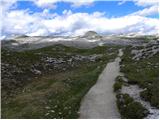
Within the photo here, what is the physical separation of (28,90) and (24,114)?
41.3 feet

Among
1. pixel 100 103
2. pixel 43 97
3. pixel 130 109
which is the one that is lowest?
pixel 43 97

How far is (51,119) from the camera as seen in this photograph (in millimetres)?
24359

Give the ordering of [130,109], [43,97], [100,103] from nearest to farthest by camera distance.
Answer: [130,109] → [100,103] → [43,97]

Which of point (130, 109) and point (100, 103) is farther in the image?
point (100, 103)

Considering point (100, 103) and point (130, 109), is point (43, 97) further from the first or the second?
point (130, 109)

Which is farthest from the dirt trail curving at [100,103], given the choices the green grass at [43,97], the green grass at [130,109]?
the green grass at [43,97]

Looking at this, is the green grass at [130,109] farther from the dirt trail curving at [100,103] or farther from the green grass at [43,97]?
the green grass at [43,97]

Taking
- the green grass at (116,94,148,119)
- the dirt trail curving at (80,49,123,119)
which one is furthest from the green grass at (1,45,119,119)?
the green grass at (116,94,148,119)

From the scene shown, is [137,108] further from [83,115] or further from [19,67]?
[19,67]

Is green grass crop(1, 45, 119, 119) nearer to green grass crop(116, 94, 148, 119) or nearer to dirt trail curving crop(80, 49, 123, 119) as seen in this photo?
dirt trail curving crop(80, 49, 123, 119)

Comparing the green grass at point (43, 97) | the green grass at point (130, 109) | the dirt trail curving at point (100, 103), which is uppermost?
the green grass at point (130, 109)

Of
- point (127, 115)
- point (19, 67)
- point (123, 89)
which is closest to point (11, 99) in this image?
point (123, 89)

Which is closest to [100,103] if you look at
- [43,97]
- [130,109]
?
[130,109]

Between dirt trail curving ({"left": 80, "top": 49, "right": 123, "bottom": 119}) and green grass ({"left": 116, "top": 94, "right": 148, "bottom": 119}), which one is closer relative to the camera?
green grass ({"left": 116, "top": 94, "right": 148, "bottom": 119})
